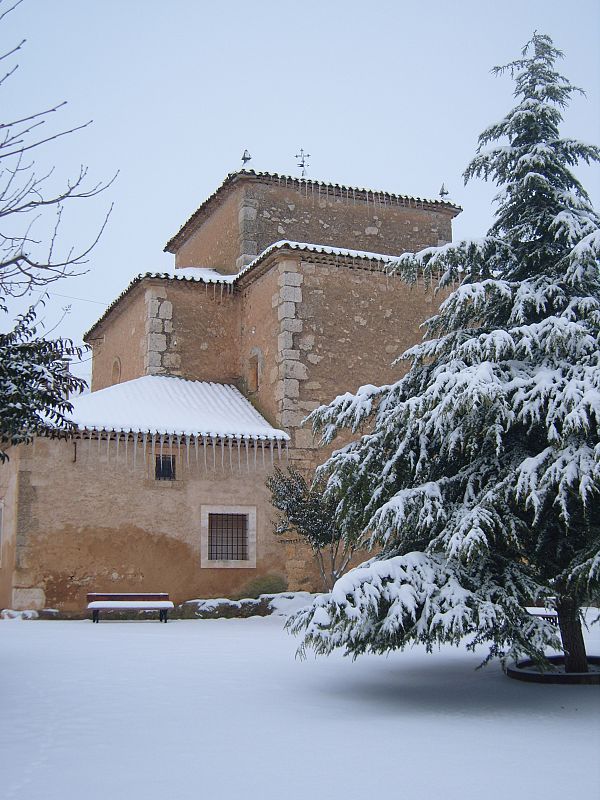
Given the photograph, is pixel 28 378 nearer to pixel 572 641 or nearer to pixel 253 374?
pixel 572 641

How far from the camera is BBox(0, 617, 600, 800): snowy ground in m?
4.65

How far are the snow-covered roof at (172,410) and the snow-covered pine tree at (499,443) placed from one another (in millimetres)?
6846

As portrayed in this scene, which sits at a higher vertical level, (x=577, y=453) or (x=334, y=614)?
(x=577, y=453)

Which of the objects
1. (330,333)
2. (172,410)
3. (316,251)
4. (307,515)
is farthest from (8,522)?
(316,251)

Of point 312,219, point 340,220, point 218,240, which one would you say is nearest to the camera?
point 312,219

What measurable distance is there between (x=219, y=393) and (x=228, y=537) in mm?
3324

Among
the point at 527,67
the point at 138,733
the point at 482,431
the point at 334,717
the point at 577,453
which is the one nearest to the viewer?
the point at 138,733

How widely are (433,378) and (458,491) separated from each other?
100cm

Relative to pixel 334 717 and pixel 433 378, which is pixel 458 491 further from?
pixel 334 717

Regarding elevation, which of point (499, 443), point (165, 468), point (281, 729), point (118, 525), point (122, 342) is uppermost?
point (122, 342)

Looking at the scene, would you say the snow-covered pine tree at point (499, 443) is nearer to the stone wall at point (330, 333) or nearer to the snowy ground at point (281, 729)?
the snowy ground at point (281, 729)

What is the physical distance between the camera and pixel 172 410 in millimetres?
15898

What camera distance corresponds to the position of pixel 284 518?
1523 centimetres

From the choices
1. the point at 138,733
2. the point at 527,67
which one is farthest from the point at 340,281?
the point at 138,733
